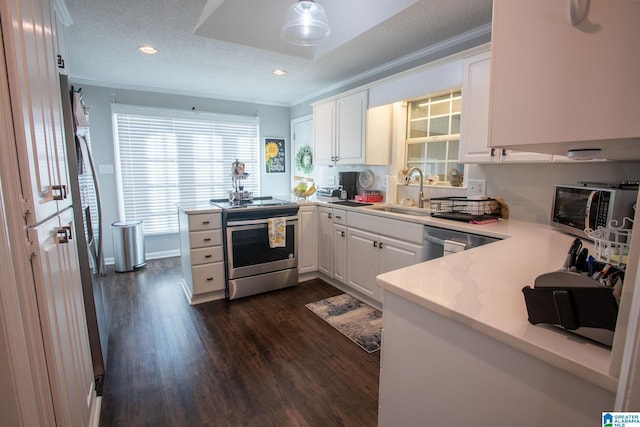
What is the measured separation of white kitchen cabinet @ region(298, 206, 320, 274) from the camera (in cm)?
344

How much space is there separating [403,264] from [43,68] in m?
2.38

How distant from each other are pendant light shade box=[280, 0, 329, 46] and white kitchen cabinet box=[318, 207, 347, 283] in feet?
5.29

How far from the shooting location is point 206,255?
116 inches

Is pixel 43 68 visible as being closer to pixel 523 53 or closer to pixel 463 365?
pixel 523 53

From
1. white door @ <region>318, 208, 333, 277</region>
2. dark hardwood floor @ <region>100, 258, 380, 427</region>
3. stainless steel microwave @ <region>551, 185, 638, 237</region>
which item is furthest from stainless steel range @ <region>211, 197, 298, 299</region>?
stainless steel microwave @ <region>551, 185, 638, 237</region>

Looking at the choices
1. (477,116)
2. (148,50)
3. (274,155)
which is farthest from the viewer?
(274,155)

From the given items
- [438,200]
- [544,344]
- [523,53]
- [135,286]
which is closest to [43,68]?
[523,53]

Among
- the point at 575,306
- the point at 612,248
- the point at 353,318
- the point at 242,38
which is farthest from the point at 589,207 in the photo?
the point at 242,38

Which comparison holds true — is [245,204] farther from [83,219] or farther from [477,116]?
[477,116]

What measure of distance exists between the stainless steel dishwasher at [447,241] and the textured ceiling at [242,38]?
1553mm

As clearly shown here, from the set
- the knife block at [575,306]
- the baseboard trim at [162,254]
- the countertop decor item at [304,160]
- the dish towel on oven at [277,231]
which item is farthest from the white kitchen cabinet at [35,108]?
the countertop decor item at [304,160]

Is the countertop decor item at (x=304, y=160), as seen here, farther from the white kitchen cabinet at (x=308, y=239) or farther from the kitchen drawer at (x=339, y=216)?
the kitchen drawer at (x=339, y=216)

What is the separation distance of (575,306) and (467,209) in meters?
1.77

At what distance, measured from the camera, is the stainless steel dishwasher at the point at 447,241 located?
1982mm
